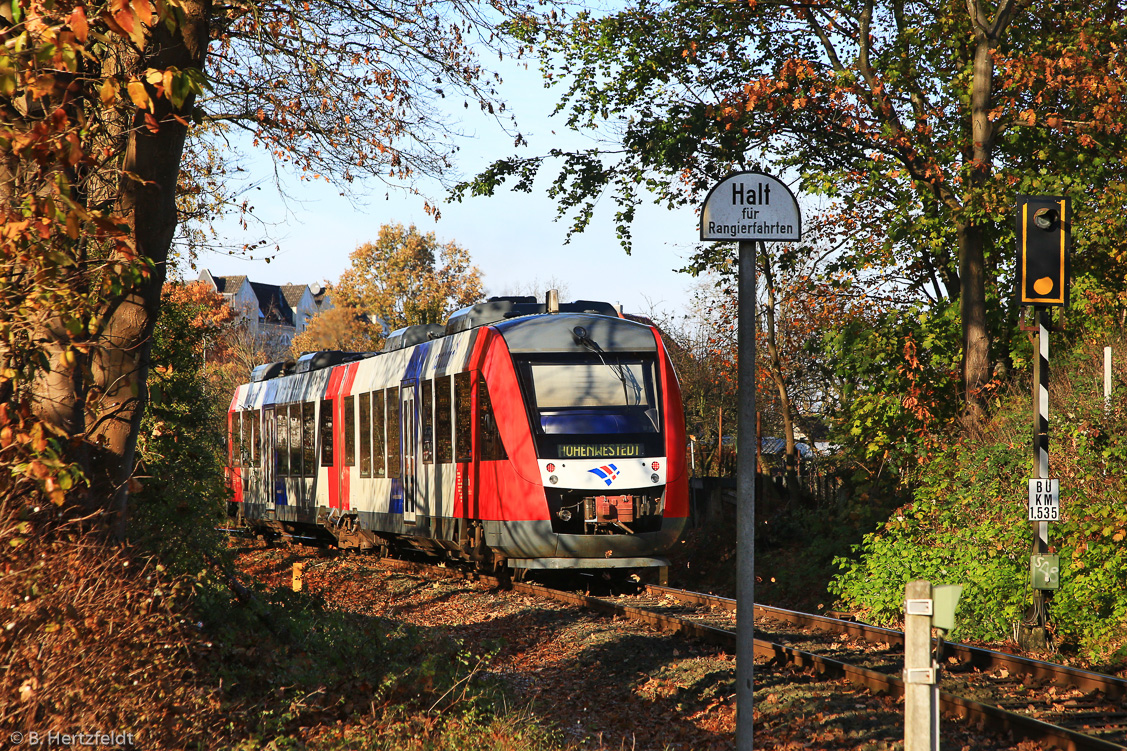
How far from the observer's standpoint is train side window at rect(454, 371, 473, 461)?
1338cm

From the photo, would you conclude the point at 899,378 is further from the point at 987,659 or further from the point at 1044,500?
the point at 987,659

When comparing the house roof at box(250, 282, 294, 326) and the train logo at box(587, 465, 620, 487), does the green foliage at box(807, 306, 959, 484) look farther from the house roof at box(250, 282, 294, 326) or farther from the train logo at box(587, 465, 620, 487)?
the house roof at box(250, 282, 294, 326)

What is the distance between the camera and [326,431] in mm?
19797

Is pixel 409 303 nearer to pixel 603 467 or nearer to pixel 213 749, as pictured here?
pixel 603 467

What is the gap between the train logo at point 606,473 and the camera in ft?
41.3

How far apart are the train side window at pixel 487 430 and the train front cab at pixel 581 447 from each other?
3cm

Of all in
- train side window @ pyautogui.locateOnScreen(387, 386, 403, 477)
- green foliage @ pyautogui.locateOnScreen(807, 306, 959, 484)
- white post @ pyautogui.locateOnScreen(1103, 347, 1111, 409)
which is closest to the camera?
white post @ pyautogui.locateOnScreen(1103, 347, 1111, 409)

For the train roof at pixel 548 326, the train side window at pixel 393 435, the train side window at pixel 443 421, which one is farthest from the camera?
the train side window at pixel 393 435

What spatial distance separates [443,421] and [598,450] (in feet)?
8.52

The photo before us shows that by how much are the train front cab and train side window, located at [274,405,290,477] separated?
10.2m

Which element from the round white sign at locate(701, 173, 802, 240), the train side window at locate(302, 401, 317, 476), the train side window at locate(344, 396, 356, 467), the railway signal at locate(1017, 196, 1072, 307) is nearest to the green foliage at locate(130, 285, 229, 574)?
the round white sign at locate(701, 173, 802, 240)

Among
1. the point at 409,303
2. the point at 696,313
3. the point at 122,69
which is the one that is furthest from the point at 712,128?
the point at 409,303

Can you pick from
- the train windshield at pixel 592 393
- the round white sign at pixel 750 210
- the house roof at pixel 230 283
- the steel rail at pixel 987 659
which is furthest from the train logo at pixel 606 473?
the house roof at pixel 230 283

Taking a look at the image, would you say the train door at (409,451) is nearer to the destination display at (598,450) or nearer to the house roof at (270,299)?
the destination display at (598,450)
